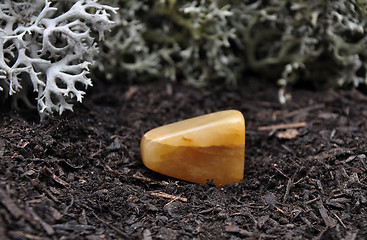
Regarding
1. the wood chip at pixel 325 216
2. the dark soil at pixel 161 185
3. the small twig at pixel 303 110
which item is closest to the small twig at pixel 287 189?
the dark soil at pixel 161 185

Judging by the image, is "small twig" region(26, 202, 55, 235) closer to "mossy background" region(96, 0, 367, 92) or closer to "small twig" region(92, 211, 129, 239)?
"small twig" region(92, 211, 129, 239)

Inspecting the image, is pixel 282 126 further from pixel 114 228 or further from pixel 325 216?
pixel 114 228

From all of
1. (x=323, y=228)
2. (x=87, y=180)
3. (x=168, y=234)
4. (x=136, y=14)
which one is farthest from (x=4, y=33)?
(x=323, y=228)

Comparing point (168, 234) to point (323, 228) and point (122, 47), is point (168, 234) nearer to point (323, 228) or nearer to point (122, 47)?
point (323, 228)

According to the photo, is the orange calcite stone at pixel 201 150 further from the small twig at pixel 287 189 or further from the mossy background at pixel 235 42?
the mossy background at pixel 235 42

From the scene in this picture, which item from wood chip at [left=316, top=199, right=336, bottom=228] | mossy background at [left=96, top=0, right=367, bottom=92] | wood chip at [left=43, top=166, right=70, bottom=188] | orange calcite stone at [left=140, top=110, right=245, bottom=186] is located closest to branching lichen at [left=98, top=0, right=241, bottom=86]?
mossy background at [left=96, top=0, right=367, bottom=92]

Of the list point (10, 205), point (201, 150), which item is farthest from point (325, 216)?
point (10, 205)
